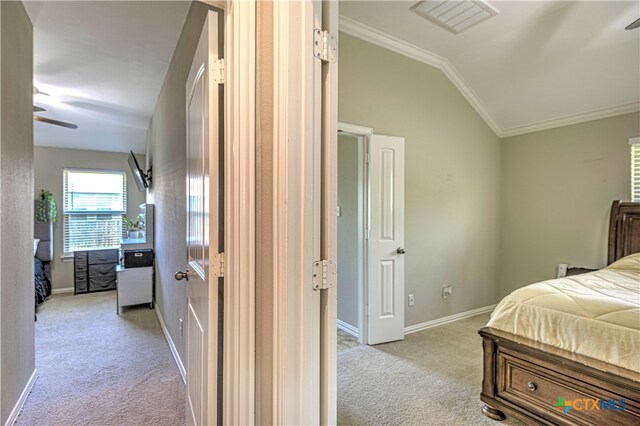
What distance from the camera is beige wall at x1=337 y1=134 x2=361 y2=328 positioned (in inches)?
132

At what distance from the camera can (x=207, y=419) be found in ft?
4.08

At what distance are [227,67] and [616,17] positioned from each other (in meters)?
3.32

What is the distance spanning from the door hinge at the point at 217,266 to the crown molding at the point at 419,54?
2.54 metres

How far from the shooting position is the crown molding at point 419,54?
2943 millimetres

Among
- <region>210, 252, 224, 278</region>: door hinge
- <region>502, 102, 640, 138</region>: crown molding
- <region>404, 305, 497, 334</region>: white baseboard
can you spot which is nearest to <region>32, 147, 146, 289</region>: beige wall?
<region>404, 305, 497, 334</region>: white baseboard

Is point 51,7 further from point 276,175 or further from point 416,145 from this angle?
point 416,145

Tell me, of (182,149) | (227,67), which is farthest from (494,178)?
(227,67)

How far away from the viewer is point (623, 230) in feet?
10.6

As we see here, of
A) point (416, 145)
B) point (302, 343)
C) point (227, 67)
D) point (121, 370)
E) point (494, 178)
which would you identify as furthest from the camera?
point (494, 178)

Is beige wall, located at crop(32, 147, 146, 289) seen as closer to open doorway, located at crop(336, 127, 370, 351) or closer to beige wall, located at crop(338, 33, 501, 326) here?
open doorway, located at crop(336, 127, 370, 351)

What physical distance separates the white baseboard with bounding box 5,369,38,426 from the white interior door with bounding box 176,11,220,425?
1.13 meters

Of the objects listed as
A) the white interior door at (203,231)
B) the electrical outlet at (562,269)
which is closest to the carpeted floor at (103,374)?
the white interior door at (203,231)

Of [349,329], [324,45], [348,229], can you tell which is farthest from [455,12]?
[349,329]

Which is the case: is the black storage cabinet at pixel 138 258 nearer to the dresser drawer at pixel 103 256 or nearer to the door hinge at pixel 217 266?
the dresser drawer at pixel 103 256
